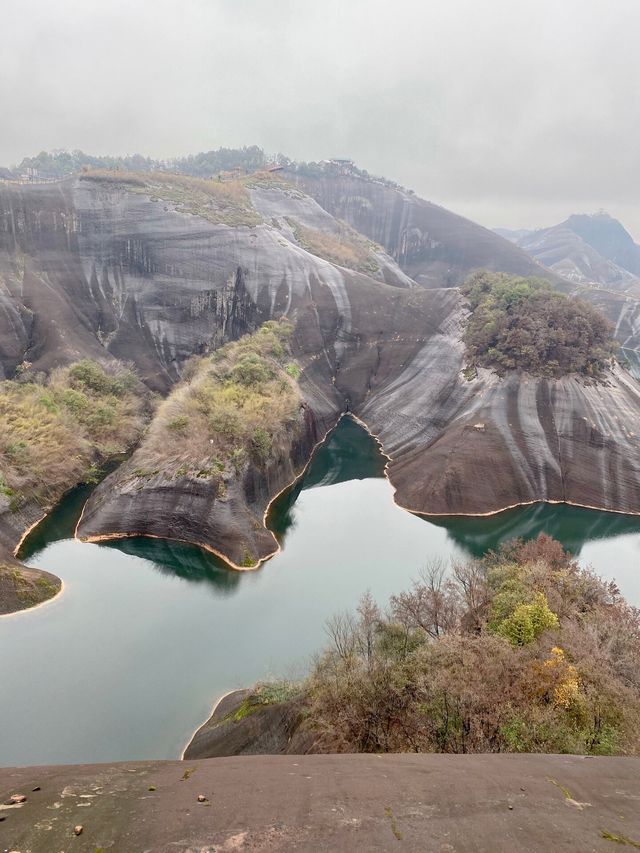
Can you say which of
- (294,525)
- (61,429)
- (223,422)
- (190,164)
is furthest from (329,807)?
(190,164)

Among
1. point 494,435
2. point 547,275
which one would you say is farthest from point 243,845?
point 547,275

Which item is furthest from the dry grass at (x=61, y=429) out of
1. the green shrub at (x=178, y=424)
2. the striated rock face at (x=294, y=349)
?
the green shrub at (x=178, y=424)

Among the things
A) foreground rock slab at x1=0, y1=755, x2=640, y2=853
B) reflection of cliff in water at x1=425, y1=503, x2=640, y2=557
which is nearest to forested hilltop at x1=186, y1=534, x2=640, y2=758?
foreground rock slab at x1=0, y1=755, x2=640, y2=853

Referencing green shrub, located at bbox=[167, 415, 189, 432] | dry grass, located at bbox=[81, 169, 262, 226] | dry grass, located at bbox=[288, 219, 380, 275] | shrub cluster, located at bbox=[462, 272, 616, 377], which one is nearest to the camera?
green shrub, located at bbox=[167, 415, 189, 432]

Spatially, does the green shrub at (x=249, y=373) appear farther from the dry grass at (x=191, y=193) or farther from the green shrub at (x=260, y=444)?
the dry grass at (x=191, y=193)

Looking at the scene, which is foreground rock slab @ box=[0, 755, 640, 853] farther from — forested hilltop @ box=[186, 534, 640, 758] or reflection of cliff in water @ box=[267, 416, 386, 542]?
reflection of cliff in water @ box=[267, 416, 386, 542]

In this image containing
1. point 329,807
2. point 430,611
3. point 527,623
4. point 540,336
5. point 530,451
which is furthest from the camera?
point 540,336

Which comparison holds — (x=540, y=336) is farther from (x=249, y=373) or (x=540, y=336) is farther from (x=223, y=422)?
(x=223, y=422)
